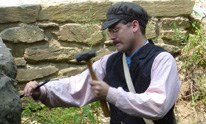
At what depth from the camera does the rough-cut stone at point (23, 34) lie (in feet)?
14.5

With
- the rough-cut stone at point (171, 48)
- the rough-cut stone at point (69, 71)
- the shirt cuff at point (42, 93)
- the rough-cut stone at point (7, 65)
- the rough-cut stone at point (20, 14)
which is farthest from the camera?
the rough-cut stone at point (171, 48)

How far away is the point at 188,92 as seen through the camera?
459cm

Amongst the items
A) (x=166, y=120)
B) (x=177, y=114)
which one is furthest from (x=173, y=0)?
(x=166, y=120)

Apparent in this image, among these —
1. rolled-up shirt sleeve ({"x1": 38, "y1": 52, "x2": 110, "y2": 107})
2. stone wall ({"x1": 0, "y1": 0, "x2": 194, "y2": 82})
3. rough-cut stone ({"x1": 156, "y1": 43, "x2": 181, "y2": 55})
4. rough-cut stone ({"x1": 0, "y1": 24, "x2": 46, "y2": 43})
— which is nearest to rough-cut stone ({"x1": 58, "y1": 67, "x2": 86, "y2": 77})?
stone wall ({"x1": 0, "y1": 0, "x2": 194, "y2": 82})

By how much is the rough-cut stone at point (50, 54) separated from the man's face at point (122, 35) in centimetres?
211

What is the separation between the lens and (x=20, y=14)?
4434mm

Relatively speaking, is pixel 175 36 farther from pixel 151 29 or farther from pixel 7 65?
pixel 7 65

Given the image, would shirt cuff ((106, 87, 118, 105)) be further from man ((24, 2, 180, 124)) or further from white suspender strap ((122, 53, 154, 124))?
white suspender strap ((122, 53, 154, 124))

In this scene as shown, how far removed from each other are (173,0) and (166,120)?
8.07 feet

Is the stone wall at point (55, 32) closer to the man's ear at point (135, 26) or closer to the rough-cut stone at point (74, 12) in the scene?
the rough-cut stone at point (74, 12)

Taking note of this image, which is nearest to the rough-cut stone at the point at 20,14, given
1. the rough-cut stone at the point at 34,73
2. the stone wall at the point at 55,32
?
the stone wall at the point at 55,32

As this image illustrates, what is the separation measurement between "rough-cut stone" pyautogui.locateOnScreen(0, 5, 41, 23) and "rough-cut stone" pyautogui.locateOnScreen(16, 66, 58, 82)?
1.48 ft

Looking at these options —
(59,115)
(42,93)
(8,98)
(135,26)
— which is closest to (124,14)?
(135,26)

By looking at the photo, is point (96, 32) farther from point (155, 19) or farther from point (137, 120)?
point (137, 120)
